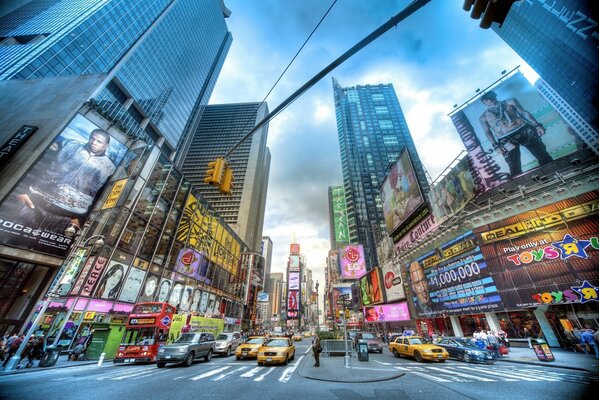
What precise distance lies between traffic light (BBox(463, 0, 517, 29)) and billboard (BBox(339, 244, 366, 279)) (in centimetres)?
3756

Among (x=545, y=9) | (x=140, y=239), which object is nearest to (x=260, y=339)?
(x=140, y=239)

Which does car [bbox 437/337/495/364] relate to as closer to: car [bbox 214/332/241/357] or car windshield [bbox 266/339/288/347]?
car windshield [bbox 266/339/288/347]

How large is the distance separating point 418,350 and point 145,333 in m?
18.9

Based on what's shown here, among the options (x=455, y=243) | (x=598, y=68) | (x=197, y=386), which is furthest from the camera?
(x=598, y=68)

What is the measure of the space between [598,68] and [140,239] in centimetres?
8558

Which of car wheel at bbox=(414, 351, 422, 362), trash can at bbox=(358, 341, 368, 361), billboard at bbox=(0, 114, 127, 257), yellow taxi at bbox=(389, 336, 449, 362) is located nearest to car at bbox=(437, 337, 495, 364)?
yellow taxi at bbox=(389, 336, 449, 362)

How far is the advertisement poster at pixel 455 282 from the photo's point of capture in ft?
75.7

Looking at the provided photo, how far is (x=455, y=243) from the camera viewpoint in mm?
27047

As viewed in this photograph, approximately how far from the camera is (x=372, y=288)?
47438 millimetres

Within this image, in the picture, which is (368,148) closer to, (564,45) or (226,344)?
(564,45)

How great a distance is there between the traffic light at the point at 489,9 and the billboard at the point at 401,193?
2667cm

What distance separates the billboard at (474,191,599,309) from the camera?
17609 mm

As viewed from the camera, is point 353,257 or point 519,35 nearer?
point 353,257

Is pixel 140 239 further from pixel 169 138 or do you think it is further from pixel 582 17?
pixel 582 17
